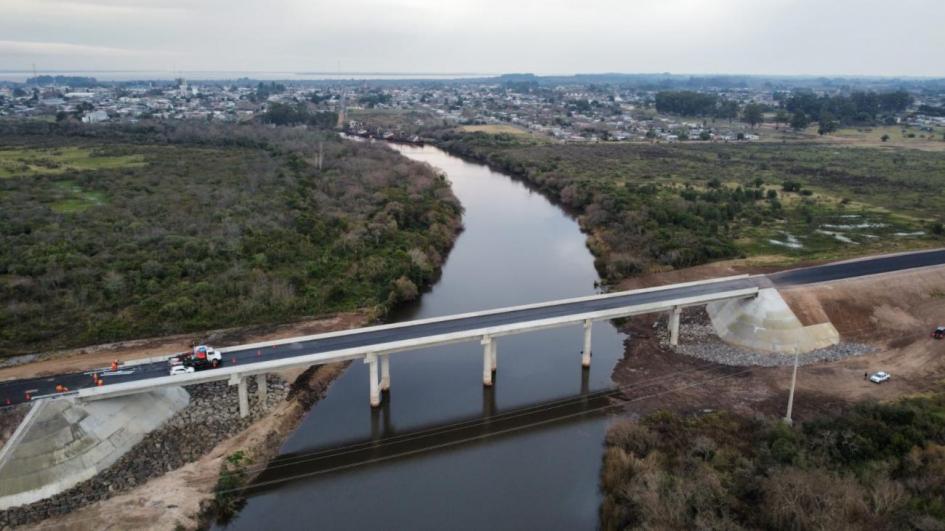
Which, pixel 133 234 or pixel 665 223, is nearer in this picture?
pixel 133 234

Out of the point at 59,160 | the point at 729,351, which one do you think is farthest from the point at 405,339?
the point at 59,160

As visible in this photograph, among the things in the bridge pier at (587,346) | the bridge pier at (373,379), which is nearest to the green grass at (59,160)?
the bridge pier at (373,379)

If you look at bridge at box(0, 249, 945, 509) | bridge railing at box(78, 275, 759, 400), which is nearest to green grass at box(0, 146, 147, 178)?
bridge at box(0, 249, 945, 509)

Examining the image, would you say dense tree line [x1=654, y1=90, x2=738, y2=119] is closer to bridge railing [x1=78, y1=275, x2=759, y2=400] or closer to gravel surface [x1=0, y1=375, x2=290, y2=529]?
bridge railing [x1=78, y1=275, x2=759, y2=400]

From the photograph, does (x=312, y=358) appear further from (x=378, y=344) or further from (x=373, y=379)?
(x=373, y=379)

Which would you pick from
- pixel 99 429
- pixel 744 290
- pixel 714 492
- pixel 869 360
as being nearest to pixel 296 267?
pixel 99 429

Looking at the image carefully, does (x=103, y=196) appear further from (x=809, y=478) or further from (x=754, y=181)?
(x=754, y=181)

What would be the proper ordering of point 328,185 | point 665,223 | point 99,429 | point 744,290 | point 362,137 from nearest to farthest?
point 99,429 → point 744,290 → point 665,223 → point 328,185 → point 362,137
